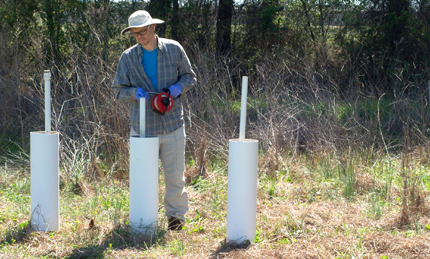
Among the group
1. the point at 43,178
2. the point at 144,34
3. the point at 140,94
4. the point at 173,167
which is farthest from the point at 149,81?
the point at 43,178

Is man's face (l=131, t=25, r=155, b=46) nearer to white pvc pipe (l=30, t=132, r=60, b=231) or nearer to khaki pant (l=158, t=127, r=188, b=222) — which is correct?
khaki pant (l=158, t=127, r=188, b=222)

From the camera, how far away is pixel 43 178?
3354 mm

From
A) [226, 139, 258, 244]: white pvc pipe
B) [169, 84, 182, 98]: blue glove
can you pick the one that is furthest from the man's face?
[226, 139, 258, 244]: white pvc pipe

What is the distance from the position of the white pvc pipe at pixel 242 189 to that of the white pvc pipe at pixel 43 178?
1.39 m

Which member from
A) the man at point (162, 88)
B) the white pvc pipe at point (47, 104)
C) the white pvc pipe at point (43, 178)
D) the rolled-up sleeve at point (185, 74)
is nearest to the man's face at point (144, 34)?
the man at point (162, 88)

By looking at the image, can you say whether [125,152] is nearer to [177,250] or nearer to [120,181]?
[120,181]

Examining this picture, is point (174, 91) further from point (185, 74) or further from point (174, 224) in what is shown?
point (174, 224)

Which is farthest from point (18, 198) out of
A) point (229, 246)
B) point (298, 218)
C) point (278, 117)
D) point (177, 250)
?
point (278, 117)

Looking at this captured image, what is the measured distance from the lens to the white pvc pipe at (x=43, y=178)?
3.33 metres

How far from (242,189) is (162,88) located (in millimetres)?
1138

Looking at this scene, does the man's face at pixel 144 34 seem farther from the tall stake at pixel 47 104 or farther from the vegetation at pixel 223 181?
the vegetation at pixel 223 181

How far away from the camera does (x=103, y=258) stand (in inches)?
118

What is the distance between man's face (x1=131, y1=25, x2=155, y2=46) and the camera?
3.46m

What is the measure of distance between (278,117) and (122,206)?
2.91 metres
